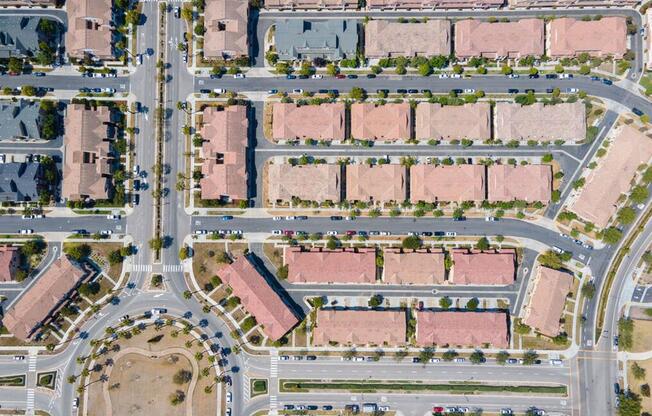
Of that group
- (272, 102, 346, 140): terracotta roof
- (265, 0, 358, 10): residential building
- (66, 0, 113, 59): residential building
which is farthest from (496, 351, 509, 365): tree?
(66, 0, 113, 59): residential building

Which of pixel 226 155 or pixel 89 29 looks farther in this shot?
pixel 89 29

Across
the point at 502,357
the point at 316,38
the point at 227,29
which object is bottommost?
the point at 502,357

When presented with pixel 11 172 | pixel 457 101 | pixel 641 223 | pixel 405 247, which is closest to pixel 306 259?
pixel 405 247

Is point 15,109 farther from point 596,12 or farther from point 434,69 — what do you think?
point 596,12

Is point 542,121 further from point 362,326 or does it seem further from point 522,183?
point 362,326

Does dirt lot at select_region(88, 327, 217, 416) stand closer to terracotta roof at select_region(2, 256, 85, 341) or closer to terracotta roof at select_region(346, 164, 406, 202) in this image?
terracotta roof at select_region(2, 256, 85, 341)

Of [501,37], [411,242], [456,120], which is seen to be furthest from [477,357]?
[501,37]

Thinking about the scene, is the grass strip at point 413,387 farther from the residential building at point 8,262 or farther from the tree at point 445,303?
the residential building at point 8,262
